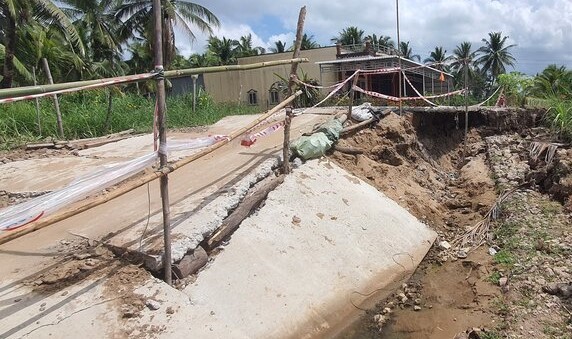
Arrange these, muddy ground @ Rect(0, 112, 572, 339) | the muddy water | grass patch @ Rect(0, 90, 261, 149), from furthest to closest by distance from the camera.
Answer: grass patch @ Rect(0, 90, 261, 149)
the muddy water
muddy ground @ Rect(0, 112, 572, 339)

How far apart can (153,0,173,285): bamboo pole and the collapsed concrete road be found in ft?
0.83

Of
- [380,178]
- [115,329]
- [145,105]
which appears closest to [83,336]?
[115,329]

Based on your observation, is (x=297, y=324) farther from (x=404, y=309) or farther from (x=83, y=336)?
(x=83, y=336)

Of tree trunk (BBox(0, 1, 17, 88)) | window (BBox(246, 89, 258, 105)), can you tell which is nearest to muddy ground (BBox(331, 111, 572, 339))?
tree trunk (BBox(0, 1, 17, 88))

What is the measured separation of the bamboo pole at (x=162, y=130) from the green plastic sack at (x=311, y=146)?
3.31m

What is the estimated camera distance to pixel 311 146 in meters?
7.31

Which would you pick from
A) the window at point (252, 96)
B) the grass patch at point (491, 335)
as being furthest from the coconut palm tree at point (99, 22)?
the grass patch at point (491, 335)

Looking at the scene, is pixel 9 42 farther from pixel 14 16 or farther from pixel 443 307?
pixel 443 307

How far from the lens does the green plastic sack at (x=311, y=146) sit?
7.25 metres

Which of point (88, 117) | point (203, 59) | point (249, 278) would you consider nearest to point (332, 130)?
point (249, 278)

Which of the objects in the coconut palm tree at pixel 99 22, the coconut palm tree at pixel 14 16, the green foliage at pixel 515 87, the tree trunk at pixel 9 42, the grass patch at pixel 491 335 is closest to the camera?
the grass patch at pixel 491 335

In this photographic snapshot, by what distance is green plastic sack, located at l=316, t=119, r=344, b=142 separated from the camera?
7.84 m

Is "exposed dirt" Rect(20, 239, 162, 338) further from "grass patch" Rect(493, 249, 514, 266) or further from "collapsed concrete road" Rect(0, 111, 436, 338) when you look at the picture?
"grass patch" Rect(493, 249, 514, 266)

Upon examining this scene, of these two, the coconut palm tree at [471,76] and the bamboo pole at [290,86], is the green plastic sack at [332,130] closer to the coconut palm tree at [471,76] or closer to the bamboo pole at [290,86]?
the bamboo pole at [290,86]
